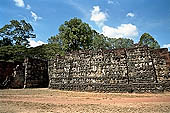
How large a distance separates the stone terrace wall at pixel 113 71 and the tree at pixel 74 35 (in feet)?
51.9

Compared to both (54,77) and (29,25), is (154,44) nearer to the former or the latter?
(54,77)

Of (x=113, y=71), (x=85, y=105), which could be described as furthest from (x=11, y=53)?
(x=85, y=105)

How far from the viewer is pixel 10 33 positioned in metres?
31.6

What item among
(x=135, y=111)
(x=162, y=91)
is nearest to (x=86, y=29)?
(x=162, y=91)

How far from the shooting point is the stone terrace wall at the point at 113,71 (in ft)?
37.5

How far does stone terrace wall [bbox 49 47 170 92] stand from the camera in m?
11.4

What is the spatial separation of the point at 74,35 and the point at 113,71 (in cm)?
→ 1965

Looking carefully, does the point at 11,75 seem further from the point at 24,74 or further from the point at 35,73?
the point at 35,73

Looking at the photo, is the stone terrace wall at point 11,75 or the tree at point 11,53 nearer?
the stone terrace wall at point 11,75

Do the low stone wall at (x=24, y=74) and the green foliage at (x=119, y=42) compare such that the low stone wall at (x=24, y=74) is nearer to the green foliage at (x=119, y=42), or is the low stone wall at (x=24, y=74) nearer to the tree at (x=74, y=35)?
the tree at (x=74, y=35)

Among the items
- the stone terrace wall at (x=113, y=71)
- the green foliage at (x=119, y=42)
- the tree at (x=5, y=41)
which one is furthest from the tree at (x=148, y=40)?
the tree at (x=5, y=41)

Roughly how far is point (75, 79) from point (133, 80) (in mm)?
5511

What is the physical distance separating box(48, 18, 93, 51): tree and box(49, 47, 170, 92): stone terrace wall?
1583 centimetres

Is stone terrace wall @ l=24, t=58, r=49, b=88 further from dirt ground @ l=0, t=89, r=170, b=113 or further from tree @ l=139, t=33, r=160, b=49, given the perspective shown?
tree @ l=139, t=33, r=160, b=49
